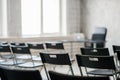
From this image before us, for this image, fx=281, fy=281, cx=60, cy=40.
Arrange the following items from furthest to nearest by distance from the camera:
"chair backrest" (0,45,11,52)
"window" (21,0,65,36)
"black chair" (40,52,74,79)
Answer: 1. "window" (21,0,65,36)
2. "chair backrest" (0,45,11,52)
3. "black chair" (40,52,74,79)

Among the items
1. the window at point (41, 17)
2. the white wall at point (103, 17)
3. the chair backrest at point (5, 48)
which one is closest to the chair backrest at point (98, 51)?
the chair backrest at point (5, 48)

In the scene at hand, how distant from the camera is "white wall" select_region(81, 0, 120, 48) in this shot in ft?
28.2

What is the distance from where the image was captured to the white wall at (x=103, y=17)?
28.2 feet

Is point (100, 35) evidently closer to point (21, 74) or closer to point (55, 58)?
point (55, 58)

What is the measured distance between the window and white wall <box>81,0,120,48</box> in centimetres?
91

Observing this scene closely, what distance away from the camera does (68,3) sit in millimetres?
9328

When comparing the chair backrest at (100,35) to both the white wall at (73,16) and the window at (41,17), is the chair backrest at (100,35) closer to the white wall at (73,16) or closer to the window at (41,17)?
the white wall at (73,16)

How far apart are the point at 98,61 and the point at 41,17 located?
18.7 feet

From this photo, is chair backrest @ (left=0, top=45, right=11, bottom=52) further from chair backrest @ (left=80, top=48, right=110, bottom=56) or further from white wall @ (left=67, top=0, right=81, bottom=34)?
white wall @ (left=67, top=0, right=81, bottom=34)

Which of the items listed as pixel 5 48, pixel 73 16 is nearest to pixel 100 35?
pixel 73 16

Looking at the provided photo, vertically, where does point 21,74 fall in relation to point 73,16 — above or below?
below

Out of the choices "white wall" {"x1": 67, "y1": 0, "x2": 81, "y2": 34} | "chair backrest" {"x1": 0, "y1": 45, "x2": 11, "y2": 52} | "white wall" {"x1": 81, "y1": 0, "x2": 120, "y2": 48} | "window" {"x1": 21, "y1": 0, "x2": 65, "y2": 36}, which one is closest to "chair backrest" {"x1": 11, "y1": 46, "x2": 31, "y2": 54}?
"chair backrest" {"x1": 0, "y1": 45, "x2": 11, "y2": 52}

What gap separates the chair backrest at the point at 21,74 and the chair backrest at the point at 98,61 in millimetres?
1237

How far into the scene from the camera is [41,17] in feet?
29.7
